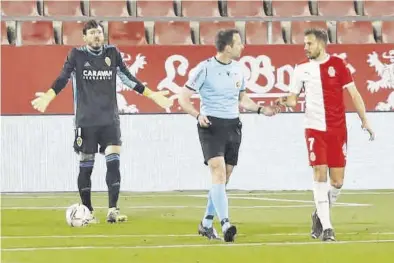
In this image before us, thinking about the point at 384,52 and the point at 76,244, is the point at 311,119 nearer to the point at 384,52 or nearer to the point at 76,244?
the point at 76,244

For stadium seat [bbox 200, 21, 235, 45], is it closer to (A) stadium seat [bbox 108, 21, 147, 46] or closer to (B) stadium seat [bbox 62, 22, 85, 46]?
(A) stadium seat [bbox 108, 21, 147, 46]

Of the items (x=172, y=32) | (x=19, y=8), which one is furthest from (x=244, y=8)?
(x=19, y=8)

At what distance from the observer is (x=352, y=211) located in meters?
15.9

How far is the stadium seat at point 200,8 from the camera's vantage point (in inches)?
880

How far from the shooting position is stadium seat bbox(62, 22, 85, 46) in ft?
70.2

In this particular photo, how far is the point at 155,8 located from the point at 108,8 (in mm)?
801

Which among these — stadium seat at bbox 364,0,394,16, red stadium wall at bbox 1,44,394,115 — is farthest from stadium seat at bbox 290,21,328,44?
red stadium wall at bbox 1,44,394,115

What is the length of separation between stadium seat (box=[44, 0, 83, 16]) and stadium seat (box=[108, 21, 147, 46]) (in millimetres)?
1148

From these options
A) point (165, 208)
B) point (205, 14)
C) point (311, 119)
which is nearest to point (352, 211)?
point (165, 208)

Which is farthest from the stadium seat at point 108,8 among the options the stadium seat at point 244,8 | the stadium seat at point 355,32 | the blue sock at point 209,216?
the blue sock at point 209,216

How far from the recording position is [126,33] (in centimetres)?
2119

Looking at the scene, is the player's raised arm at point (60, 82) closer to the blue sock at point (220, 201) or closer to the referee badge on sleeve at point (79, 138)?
the referee badge on sleeve at point (79, 138)

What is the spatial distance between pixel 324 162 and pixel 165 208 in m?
4.99

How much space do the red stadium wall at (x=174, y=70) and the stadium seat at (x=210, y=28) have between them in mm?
1679
